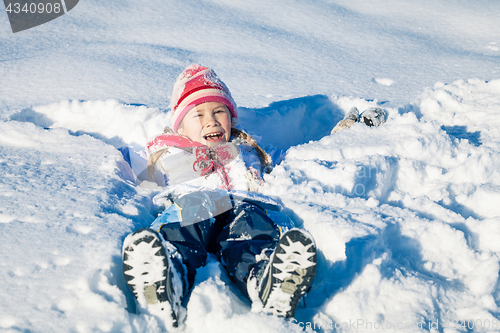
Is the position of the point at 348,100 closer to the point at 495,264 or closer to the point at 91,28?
the point at 495,264

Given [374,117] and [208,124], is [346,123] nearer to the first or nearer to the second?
[374,117]

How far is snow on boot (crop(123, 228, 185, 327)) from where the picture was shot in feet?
3.51

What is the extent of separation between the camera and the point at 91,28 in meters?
4.15

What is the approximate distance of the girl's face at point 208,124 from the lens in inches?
77.2

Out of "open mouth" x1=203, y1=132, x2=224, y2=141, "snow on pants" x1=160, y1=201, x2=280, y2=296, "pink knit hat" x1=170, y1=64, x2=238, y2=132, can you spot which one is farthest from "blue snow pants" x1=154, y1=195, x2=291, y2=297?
"pink knit hat" x1=170, y1=64, x2=238, y2=132

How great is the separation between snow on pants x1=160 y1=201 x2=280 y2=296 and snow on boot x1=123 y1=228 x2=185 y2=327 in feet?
0.45

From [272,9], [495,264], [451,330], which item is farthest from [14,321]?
[272,9]

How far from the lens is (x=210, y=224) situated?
1.50m

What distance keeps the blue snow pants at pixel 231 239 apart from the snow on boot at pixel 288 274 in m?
0.13

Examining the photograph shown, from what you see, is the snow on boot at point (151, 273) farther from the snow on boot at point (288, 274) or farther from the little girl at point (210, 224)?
the snow on boot at point (288, 274)

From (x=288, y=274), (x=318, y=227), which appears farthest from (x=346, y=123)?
(x=288, y=274)

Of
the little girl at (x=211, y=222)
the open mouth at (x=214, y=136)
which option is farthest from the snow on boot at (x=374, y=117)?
the open mouth at (x=214, y=136)

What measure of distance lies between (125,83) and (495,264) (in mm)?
2871

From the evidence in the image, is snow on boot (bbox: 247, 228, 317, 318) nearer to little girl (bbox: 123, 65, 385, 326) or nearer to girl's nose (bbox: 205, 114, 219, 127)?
little girl (bbox: 123, 65, 385, 326)
